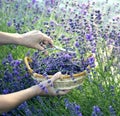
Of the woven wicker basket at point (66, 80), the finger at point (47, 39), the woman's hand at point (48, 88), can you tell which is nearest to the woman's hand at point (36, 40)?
the finger at point (47, 39)

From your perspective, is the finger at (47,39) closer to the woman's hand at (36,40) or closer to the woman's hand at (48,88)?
the woman's hand at (36,40)

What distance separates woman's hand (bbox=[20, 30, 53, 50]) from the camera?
2.72 metres

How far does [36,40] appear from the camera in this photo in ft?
9.07

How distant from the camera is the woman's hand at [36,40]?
2721 millimetres

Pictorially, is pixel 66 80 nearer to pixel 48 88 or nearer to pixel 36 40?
pixel 48 88

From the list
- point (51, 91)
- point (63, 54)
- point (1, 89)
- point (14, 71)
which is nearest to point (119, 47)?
point (63, 54)

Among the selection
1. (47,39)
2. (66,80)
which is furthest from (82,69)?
(47,39)

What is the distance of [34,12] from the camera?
4137 mm

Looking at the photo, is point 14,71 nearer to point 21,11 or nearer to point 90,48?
point 90,48

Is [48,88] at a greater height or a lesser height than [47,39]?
lesser

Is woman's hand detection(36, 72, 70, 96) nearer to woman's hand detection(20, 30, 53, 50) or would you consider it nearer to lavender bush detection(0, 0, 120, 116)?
lavender bush detection(0, 0, 120, 116)

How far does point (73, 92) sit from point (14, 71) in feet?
1.42

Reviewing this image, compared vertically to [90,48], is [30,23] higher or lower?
lower

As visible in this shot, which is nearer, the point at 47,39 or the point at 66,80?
the point at 66,80
